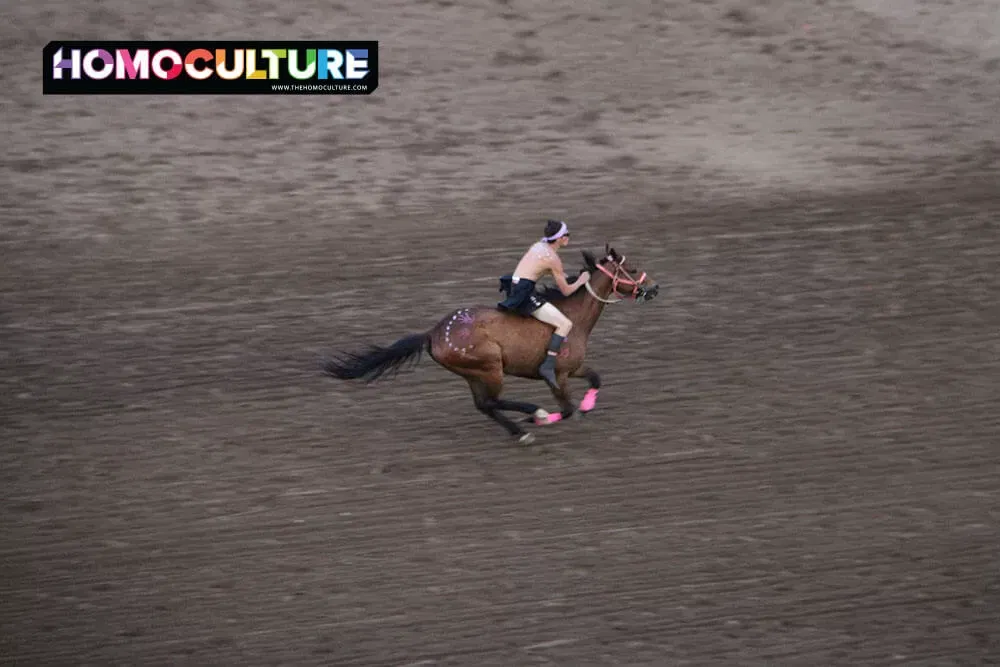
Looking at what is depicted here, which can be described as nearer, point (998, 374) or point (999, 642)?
point (999, 642)

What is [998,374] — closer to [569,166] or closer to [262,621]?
[569,166]

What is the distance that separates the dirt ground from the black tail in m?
0.72

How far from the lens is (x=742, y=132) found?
18.5 meters

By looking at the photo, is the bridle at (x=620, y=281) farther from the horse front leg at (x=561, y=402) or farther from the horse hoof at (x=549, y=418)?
the horse hoof at (x=549, y=418)

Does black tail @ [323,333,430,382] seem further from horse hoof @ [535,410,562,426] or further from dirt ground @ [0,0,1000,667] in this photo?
horse hoof @ [535,410,562,426]

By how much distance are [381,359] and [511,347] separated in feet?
4.24

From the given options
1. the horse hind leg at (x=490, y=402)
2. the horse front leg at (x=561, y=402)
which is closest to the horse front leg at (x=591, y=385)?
the horse front leg at (x=561, y=402)

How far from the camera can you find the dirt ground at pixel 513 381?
11953 millimetres

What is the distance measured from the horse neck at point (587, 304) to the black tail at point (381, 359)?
1425mm

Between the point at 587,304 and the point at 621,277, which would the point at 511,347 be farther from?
the point at 621,277

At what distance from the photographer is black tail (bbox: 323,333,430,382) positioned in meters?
13.1

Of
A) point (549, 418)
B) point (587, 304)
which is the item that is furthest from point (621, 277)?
point (549, 418)

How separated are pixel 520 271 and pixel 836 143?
22.9 feet

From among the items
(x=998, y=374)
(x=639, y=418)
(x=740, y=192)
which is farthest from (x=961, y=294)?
(x=639, y=418)
